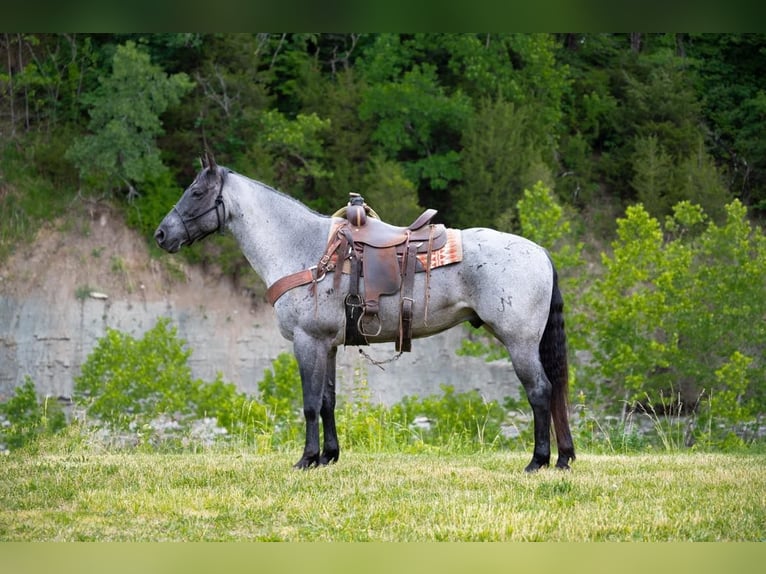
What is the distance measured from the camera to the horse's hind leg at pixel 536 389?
7.62 m

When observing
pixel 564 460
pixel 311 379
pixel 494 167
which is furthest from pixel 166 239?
pixel 494 167

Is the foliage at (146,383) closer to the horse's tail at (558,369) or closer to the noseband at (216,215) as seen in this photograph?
the noseband at (216,215)

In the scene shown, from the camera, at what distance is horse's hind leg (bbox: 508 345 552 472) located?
25.0 ft

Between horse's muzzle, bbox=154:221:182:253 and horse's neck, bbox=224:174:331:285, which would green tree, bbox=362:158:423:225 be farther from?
horse's muzzle, bbox=154:221:182:253

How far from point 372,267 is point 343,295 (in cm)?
34

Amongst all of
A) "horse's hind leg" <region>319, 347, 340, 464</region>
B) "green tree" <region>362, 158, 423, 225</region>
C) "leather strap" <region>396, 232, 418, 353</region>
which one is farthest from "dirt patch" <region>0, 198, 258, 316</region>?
"leather strap" <region>396, 232, 418, 353</region>

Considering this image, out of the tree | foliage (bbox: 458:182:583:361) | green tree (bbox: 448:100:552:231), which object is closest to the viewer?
foliage (bbox: 458:182:583:361)

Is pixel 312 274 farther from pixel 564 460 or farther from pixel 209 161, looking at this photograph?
pixel 564 460

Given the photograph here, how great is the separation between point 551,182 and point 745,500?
93.5 feet

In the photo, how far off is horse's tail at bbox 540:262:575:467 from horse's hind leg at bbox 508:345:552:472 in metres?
0.15

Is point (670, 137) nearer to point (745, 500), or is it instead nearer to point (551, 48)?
point (551, 48)

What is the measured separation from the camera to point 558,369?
7.90 m

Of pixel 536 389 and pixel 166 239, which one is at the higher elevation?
pixel 166 239

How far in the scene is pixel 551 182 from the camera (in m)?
34.1
